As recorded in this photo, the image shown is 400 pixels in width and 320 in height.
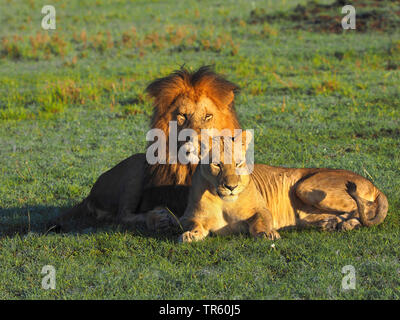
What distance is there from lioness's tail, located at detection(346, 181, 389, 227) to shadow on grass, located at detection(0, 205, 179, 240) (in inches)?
64.3

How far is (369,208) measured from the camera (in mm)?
5945

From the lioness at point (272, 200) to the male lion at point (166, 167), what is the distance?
0.46 meters

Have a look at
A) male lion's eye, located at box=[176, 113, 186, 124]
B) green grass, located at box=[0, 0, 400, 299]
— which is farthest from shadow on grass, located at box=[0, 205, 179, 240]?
male lion's eye, located at box=[176, 113, 186, 124]

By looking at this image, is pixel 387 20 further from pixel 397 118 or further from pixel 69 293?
pixel 69 293

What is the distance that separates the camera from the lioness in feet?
17.6

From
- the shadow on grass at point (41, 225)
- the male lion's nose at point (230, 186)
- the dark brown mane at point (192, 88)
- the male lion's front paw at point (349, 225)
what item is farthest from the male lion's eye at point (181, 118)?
the male lion's front paw at point (349, 225)

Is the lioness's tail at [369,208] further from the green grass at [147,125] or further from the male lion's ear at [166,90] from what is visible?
the male lion's ear at [166,90]

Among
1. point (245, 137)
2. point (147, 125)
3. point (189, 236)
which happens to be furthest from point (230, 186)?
point (147, 125)

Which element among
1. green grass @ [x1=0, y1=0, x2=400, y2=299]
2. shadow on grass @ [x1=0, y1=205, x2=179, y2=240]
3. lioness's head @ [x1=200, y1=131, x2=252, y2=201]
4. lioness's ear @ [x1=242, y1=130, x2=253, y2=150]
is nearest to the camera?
green grass @ [x1=0, y1=0, x2=400, y2=299]

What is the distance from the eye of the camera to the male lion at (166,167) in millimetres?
5887

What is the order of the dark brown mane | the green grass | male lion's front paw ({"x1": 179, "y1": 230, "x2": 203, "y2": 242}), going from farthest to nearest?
the dark brown mane < male lion's front paw ({"x1": 179, "y1": 230, "x2": 203, "y2": 242}) < the green grass

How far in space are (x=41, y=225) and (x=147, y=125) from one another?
4.75m

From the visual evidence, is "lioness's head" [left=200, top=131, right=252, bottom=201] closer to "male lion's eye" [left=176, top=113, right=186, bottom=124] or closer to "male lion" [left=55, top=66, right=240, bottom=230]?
"male lion" [left=55, top=66, right=240, bottom=230]

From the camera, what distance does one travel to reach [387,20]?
19.3 metres
